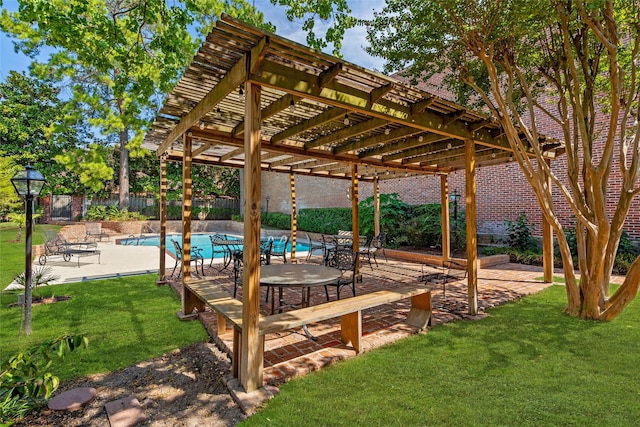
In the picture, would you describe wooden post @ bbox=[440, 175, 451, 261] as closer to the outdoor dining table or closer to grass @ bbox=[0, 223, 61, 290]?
the outdoor dining table

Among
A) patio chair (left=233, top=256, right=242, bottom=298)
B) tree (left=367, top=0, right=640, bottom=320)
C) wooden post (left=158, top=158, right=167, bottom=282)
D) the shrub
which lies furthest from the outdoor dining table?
tree (left=367, top=0, right=640, bottom=320)

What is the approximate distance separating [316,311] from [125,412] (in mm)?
1754

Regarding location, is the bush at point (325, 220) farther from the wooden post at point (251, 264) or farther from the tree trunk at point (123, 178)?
the wooden post at point (251, 264)

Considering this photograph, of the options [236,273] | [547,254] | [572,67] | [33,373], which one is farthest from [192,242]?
[572,67]

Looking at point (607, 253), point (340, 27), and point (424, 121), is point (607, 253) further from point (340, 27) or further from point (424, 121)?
point (340, 27)

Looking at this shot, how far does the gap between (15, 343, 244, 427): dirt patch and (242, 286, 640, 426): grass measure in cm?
45

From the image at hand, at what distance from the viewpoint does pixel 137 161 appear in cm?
2170

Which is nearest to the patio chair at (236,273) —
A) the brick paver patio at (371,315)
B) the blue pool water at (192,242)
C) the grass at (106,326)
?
the brick paver patio at (371,315)

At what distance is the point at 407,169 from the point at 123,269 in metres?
7.65

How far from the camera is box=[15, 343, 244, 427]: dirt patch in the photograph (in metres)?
2.38

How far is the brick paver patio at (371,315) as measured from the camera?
10.5ft

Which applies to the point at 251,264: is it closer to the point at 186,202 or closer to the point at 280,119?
the point at 186,202

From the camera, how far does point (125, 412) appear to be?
2439 millimetres

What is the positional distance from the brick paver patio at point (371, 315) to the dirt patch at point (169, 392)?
13.4 inches
